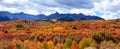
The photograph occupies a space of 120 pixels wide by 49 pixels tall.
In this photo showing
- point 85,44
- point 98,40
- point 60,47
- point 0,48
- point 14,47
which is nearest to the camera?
point 0,48

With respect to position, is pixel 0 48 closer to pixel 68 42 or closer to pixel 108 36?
pixel 68 42

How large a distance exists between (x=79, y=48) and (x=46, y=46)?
3403 cm

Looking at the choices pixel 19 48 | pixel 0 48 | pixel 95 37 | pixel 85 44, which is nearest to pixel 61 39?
pixel 95 37

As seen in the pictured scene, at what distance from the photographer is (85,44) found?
149625mm

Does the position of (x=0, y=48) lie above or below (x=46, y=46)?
above

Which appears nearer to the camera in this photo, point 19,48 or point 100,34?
point 19,48

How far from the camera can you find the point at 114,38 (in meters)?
196

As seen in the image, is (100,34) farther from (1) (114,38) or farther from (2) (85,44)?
(2) (85,44)

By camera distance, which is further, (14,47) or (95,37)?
(95,37)

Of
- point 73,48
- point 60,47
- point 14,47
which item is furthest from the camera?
point 60,47

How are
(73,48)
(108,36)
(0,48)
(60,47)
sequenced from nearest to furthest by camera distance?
(0,48)
(73,48)
(60,47)
(108,36)

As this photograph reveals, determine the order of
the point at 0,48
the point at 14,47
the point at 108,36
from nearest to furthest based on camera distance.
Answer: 1. the point at 0,48
2. the point at 14,47
3. the point at 108,36

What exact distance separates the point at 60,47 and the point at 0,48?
65.9 meters

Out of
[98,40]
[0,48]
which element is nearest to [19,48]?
[0,48]
